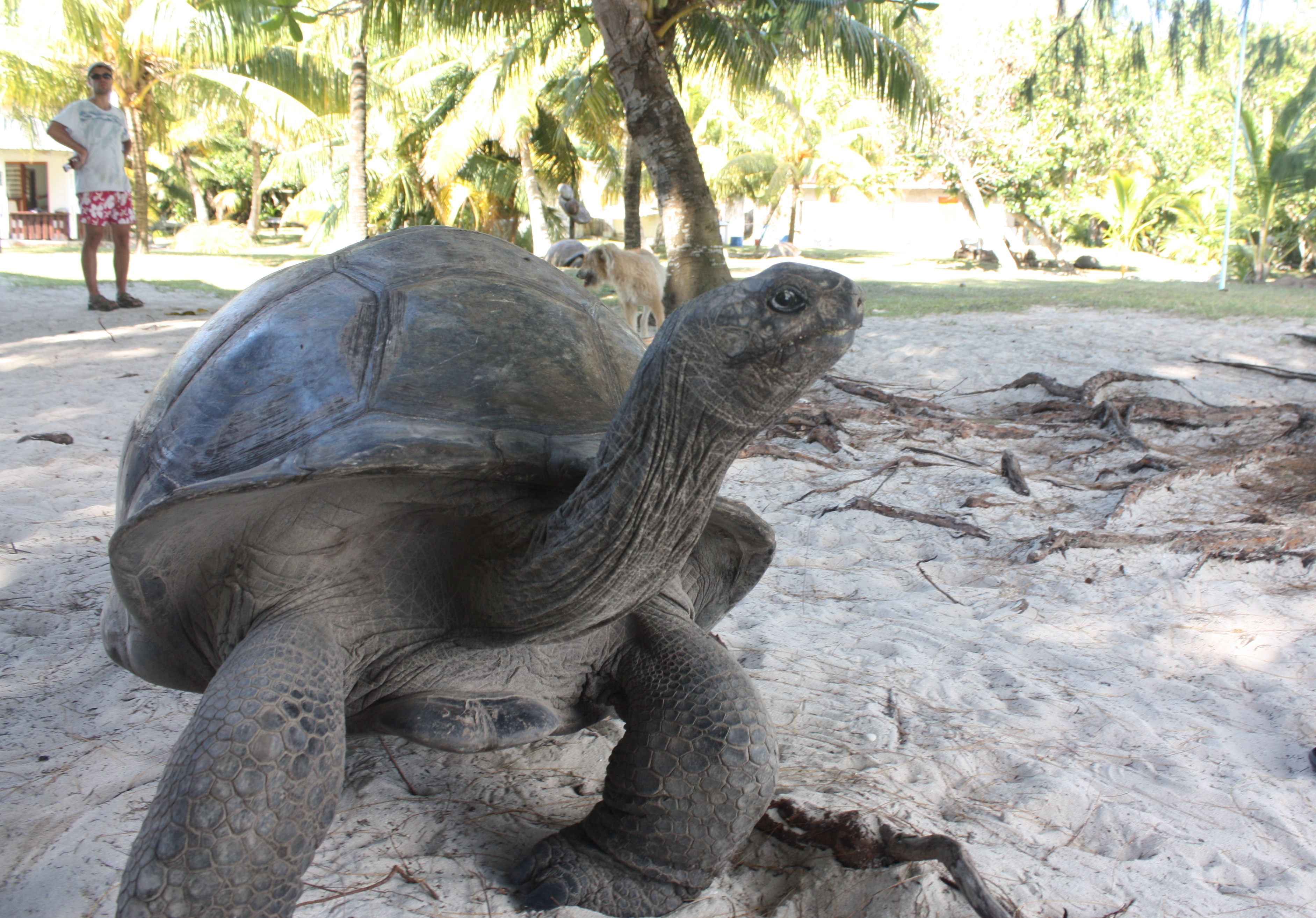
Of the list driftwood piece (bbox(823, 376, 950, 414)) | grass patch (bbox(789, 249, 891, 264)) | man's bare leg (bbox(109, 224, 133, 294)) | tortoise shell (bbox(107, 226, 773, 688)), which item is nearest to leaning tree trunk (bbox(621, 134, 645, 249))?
man's bare leg (bbox(109, 224, 133, 294))

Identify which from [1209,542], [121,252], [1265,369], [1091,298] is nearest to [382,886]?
[1209,542]

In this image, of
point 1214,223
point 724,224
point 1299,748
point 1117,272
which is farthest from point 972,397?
point 724,224

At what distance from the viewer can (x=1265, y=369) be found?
5434mm

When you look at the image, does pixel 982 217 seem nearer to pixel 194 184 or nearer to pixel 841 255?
pixel 841 255

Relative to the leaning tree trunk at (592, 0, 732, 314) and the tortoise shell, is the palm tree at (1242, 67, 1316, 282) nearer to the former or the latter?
the leaning tree trunk at (592, 0, 732, 314)

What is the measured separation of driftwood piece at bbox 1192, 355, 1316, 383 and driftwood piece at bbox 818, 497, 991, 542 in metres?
3.35

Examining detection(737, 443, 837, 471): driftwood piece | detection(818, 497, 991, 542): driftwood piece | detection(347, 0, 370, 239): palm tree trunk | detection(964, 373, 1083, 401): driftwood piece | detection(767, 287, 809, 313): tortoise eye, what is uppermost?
detection(347, 0, 370, 239): palm tree trunk

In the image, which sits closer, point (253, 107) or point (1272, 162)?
point (1272, 162)

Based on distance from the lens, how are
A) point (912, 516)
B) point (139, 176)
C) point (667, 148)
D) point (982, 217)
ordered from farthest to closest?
point (982, 217)
point (139, 176)
point (667, 148)
point (912, 516)

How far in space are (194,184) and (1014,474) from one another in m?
31.3

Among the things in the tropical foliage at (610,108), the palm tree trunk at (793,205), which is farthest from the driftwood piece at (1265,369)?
the palm tree trunk at (793,205)

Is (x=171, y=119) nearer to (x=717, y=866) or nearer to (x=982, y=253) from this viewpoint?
(x=982, y=253)

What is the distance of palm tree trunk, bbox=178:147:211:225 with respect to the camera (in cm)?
2834

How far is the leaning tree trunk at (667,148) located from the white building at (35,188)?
22822 millimetres
